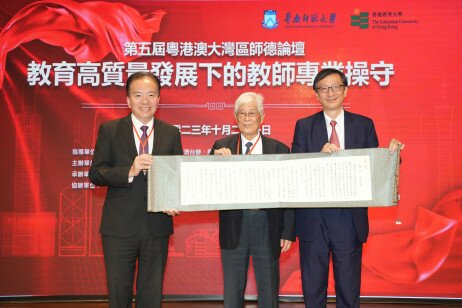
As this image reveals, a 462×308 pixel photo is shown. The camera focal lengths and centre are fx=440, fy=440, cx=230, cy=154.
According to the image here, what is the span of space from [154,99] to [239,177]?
0.61 m

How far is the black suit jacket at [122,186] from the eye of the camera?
2.22 meters

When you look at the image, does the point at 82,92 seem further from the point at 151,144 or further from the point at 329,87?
the point at 329,87

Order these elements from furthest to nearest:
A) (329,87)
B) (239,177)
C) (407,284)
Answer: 1. (407,284)
2. (329,87)
3. (239,177)

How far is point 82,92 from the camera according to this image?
4.12m

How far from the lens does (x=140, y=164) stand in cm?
215

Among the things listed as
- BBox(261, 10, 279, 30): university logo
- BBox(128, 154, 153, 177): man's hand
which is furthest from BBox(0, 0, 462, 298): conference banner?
BBox(128, 154, 153, 177): man's hand

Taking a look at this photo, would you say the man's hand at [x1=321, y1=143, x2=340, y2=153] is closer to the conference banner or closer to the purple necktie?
the purple necktie

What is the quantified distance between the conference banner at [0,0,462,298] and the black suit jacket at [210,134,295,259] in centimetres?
163

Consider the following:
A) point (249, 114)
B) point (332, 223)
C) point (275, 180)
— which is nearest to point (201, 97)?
point (249, 114)

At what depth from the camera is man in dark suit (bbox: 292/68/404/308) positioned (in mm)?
2381

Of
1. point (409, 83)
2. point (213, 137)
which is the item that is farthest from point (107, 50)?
point (409, 83)

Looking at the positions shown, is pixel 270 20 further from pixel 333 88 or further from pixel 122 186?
pixel 122 186

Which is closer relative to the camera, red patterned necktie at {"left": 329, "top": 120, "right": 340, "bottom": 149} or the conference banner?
red patterned necktie at {"left": 329, "top": 120, "right": 340, "bottom": 149}

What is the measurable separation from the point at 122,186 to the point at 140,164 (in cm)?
15
